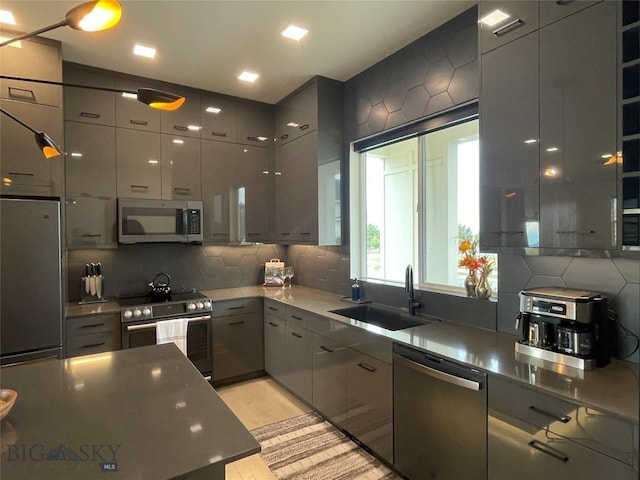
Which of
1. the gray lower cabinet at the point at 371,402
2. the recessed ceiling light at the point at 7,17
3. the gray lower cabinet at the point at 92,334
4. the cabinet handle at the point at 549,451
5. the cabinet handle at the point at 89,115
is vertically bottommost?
the gray lower cabinet at the point at 371,402

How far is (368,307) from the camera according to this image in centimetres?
299

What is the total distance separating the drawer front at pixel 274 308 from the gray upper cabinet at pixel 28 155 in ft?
6.24

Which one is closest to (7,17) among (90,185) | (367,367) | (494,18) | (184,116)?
(90,185)

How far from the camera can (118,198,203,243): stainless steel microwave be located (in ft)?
10.2

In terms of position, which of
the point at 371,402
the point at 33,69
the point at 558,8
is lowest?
the point at 371,402

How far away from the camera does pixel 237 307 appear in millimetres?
3424

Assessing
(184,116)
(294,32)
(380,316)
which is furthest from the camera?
(184,116)

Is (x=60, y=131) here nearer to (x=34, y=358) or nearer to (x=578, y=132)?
(x=34, y=358)

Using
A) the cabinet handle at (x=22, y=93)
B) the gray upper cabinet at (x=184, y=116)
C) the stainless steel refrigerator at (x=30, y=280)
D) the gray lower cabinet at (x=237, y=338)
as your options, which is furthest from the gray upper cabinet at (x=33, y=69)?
the gray lower cabinet at (x=237, y=338)

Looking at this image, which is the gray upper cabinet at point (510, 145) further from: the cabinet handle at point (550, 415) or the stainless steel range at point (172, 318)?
the stainless steel range at point (172, 318)

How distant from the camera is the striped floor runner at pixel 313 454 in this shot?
218 cm

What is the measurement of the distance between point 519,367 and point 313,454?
150 cm

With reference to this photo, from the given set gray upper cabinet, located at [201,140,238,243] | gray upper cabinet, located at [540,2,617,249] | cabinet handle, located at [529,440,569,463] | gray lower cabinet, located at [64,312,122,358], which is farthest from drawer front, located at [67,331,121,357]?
gray upper cabinet, located at [540,2,617,249]

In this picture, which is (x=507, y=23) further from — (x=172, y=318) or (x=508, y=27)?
(x=172, y=318)
